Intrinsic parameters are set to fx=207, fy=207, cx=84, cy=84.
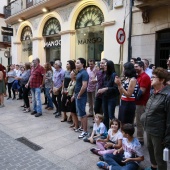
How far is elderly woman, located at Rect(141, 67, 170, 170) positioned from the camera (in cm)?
269

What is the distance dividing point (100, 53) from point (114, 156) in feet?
25.4

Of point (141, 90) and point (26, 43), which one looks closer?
point (141, 90)

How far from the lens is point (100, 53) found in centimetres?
1077

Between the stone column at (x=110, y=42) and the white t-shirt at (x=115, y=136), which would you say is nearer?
the white t-shirt at (x=115, y=136)

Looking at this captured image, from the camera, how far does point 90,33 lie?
37.7ft

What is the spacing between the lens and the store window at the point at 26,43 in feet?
52.0

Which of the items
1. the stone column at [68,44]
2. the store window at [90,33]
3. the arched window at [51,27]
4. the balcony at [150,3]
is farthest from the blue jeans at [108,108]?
the arched window at [51,27]

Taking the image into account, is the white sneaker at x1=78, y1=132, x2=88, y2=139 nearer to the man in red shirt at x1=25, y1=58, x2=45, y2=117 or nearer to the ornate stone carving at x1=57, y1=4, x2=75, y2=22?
the man in red shirt at x1=25, y1=58, x2=45, y2=117

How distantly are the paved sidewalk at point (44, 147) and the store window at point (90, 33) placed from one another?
555cm

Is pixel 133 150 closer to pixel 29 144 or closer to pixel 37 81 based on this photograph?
pixel 29 144

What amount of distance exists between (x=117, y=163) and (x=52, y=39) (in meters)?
11.7

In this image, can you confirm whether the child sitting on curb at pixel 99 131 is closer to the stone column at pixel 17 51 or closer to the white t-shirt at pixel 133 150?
the white t-shirt at pixel 133 150

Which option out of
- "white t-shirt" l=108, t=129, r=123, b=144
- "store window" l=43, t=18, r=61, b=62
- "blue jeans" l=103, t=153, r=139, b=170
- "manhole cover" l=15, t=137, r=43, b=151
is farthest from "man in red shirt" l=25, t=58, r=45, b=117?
"store window" l=43, t=18, r=61, b=62

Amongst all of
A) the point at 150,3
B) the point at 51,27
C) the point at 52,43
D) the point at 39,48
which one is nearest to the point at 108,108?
the point at 150,3
